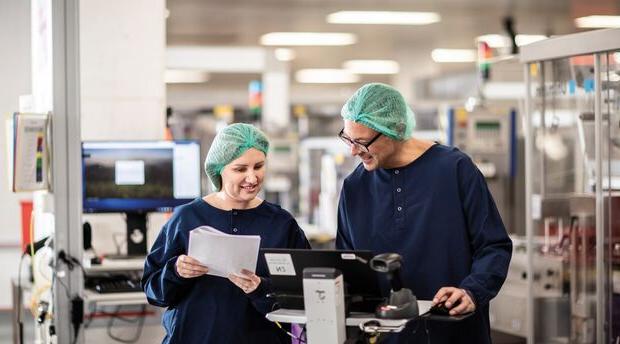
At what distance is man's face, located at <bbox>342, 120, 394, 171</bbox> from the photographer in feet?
9.39

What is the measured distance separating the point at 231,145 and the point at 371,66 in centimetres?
1583

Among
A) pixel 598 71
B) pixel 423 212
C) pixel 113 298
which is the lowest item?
pixel 113 298

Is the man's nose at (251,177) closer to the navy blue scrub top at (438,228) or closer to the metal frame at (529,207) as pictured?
the navy blue scrub top at (438,228)

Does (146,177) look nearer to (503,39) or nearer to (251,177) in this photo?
(251,177)

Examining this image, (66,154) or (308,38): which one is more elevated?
(308,38)

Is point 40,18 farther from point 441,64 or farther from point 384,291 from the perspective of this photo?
point 441,64

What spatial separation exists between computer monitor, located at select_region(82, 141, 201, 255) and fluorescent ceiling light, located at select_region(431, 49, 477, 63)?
11.6 metres

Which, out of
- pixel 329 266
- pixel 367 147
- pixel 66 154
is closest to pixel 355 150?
pixel 367 147

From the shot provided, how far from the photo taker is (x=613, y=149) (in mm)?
4586

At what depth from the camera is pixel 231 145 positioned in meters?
2.97

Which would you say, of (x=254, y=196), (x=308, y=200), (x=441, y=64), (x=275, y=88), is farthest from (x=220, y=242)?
(x=441, y=64)

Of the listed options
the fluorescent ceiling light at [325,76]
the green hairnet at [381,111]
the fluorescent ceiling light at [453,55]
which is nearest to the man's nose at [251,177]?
the green hairnet at [381,111]

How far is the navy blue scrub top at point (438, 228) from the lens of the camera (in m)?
2.93

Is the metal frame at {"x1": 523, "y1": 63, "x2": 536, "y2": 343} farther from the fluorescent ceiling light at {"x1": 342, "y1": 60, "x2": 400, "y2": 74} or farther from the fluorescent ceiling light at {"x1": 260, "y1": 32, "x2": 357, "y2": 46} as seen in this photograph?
the fluorescent ceiling light at {"x1": 342, "y1": 60, "x2": 400, "y2": 74}
